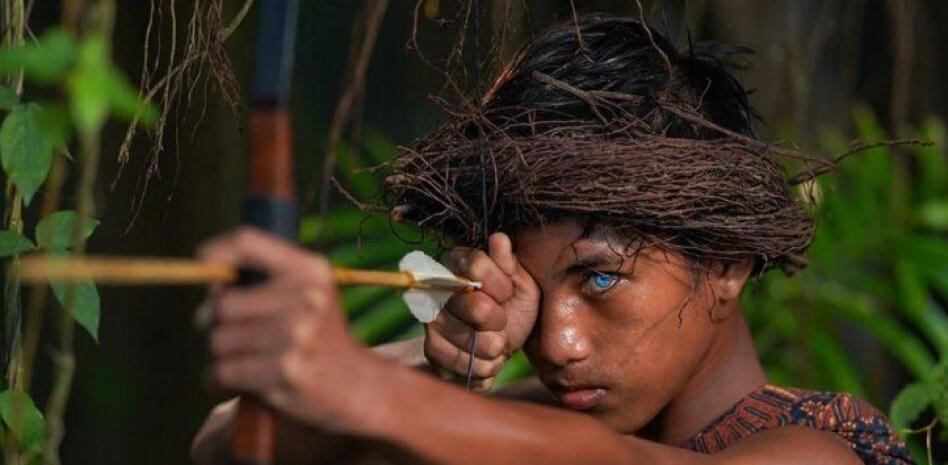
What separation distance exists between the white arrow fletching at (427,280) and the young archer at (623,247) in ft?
0.30

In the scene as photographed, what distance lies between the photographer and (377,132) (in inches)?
208

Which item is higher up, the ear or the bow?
the bow

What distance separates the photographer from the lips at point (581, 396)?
2895 mm

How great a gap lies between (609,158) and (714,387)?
0.53 metres

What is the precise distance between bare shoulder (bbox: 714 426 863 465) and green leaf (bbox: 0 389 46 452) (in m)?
1.05

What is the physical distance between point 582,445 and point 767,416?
0.96 meters

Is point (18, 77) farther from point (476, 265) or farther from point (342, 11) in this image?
point (342, 11)

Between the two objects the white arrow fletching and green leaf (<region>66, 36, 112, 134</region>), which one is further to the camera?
the white arrow fletching

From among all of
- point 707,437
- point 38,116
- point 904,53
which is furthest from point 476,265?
point 904,53

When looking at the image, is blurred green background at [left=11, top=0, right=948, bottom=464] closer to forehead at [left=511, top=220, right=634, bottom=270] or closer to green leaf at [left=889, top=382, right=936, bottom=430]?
green leaf at [left=889, top=382, right=936, bottom=430]

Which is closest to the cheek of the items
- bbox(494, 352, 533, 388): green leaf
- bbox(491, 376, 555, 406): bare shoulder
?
bbox(491, 376, 555, 406): bare shoulder

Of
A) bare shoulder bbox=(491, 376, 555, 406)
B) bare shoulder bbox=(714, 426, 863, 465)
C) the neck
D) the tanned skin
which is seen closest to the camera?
the tanned skin

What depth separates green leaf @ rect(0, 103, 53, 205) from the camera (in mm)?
2238

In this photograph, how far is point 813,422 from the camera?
2.99 meters
